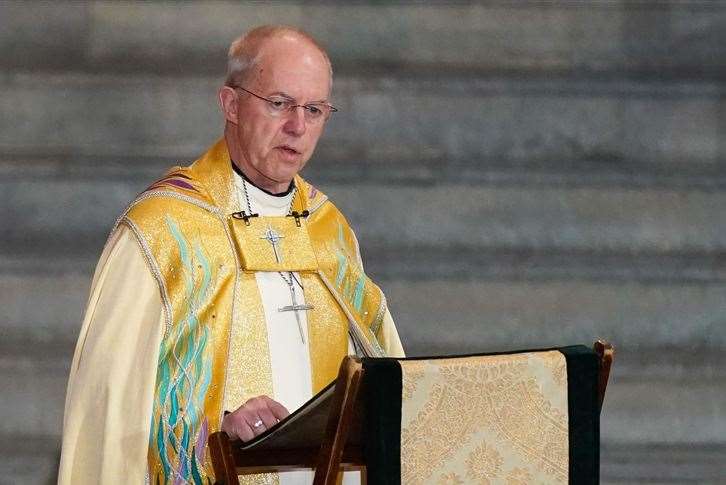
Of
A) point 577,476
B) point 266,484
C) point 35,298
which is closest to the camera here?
point 577,476

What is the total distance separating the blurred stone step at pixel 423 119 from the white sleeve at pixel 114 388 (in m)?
1.84

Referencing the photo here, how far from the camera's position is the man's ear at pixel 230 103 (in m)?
3.61

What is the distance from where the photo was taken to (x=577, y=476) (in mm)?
2871

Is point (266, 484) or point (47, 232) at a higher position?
point (47, 232)

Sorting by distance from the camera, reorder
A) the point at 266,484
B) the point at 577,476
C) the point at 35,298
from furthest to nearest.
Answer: the point at 35,298 < the point at 266,484 < the point at 577,476

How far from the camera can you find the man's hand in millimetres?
3074

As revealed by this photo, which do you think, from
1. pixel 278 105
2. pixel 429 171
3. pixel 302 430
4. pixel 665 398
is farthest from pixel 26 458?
pixel 302 430

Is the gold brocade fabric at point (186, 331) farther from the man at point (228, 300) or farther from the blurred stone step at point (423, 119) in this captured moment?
the blurred stone step at point (423, 119)

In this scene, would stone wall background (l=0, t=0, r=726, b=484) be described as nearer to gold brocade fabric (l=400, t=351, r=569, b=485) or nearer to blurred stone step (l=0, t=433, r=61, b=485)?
blurred stone step (l=0, t=433, r=61, b=485)

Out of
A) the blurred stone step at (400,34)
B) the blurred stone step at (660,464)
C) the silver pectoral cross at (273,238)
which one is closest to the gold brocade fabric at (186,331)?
the silver pectoral cross at (273,238)

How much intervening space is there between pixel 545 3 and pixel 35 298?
208 centimetres

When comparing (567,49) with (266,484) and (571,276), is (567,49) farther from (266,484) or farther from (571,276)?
(266,484)

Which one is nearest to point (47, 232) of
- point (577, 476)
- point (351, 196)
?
point (351, 196)

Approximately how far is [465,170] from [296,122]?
180cm
